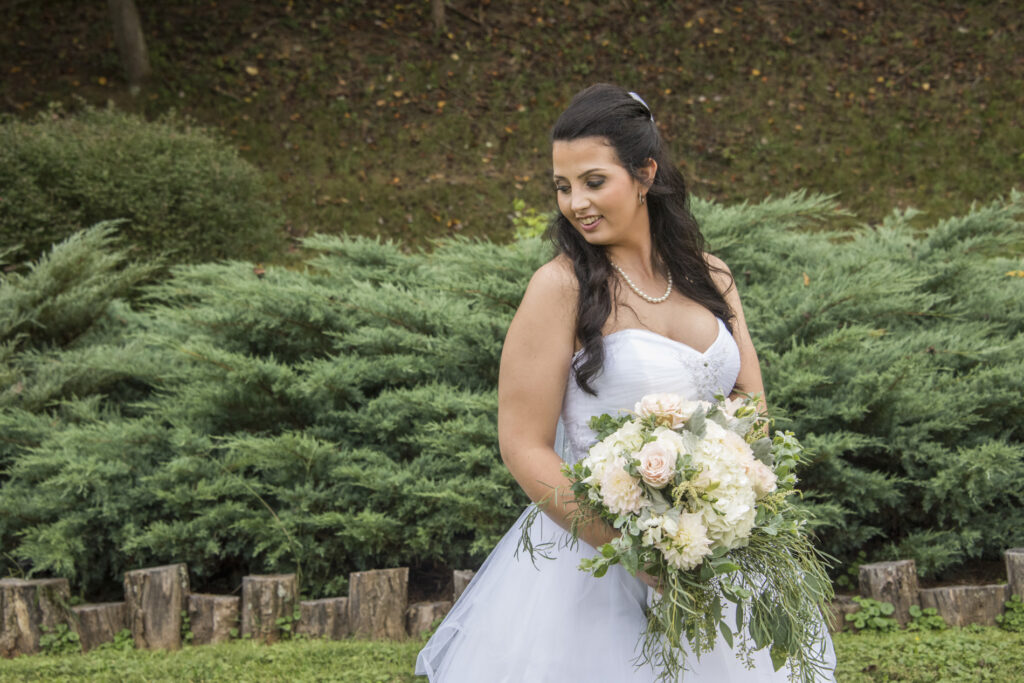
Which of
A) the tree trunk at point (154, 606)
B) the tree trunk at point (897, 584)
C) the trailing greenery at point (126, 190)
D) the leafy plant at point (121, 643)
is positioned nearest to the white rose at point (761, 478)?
the tree trunk at point (897, 584)

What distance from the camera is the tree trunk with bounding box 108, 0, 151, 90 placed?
13.7 m

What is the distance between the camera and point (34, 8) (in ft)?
50.0

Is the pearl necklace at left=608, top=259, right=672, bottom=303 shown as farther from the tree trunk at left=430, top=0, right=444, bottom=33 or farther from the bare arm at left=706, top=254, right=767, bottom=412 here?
the tree trunk at left=430, top=0, right=444, bottom=33

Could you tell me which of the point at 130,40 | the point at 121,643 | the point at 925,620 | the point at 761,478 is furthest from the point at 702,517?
the point at 130,40

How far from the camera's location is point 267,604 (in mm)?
4215

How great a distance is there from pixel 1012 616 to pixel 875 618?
0.59 m

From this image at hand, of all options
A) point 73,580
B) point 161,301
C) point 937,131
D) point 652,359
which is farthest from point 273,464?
point 937,131

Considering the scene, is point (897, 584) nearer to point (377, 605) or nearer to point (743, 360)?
point (743, 360)

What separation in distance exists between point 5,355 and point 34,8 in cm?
1241

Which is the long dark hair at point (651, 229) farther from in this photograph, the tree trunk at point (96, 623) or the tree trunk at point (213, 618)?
the tree trunk at point (96, 623)

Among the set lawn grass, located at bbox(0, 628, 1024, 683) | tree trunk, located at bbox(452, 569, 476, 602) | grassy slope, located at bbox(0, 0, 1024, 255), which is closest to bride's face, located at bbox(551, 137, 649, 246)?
tree trunk, located at bbox(452, 569, 476, 602)

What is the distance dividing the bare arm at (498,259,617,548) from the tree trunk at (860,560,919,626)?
236cm

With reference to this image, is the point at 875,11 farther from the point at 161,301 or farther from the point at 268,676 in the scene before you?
the point at 268,676

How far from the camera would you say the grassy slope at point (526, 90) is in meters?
12.7
